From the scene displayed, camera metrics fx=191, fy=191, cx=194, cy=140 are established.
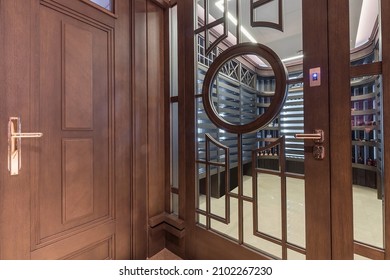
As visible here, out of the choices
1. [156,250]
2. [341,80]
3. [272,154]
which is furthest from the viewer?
[156,250]

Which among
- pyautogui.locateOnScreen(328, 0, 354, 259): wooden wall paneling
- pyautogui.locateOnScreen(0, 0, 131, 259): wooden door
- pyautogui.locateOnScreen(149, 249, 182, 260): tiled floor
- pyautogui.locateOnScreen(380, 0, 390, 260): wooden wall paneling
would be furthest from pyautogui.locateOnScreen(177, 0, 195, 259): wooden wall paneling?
pyautogui.locateOnScreen(380, 0, 390, 260): wooden wall paneling

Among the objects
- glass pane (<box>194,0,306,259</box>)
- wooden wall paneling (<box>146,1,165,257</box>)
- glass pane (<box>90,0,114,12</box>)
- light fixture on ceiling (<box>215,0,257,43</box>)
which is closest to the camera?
glass pane (<box>194,0,306,259</box>)

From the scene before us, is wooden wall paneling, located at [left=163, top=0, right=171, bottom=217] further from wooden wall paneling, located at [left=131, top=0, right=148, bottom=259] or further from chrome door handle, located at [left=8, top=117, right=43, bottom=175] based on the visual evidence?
chrome door handle, located at [left=8, top=117, right=43, bottom=175]

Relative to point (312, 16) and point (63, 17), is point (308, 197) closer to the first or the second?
point (312, 16)

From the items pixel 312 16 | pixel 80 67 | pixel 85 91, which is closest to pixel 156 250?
pixel 85 91

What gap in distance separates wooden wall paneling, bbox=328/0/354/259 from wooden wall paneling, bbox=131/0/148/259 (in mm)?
1104

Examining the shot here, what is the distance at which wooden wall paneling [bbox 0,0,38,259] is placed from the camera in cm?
85

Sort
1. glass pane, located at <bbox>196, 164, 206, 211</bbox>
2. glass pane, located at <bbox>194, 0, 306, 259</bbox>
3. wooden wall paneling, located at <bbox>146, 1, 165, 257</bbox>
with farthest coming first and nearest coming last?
wooden wall paneling, located at <bbox>146, 1, 165, 257</bbox>, glass pane, located at <bbox>196, 164, 206, 211</bbox>, glass pane, located at <bbox>194, 0, 306, 259</bbox>

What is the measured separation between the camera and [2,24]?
85 cm

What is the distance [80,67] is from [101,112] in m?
0.27

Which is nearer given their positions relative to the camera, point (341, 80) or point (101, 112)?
point (341, 80)

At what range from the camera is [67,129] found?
1.04 meters

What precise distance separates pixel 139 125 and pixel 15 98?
2.11 ft

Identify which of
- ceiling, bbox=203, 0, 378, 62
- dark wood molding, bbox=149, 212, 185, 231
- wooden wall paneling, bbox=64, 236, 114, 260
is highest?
ceiling, bbox=203, 0, 378, 62
